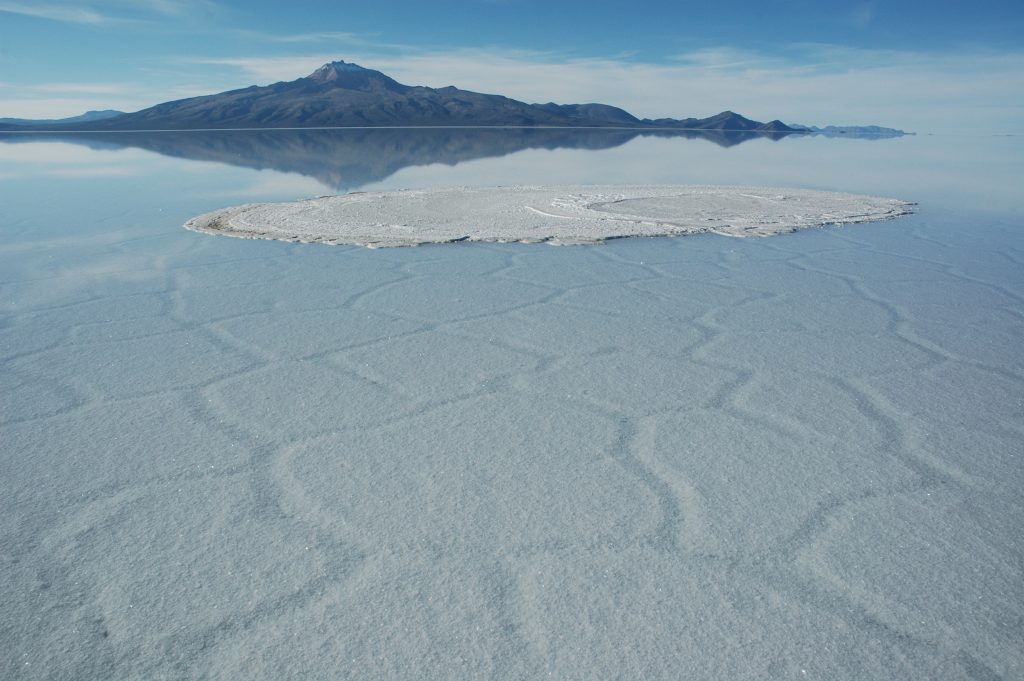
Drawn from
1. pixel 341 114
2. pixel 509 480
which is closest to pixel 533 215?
pixel 509 480

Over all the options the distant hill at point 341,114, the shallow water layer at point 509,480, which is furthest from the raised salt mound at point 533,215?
the distant hill at point 341,114

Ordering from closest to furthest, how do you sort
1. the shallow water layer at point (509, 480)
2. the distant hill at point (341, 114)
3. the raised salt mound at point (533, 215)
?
the shallow water layer at point (509, 480), the raised salt mound at point (533, 215), the distant hill at point (341, 114)

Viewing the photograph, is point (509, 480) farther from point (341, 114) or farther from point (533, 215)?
point (341, 114)

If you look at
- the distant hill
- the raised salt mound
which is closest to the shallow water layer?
the raised salt mound

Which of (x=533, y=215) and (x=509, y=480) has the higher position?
(x=533, y=215)

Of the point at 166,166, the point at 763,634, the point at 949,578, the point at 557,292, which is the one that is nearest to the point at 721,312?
the point at 557,292

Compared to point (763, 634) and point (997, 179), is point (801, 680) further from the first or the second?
point (997, 179)

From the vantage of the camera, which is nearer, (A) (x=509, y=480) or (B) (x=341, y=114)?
(A) (x=509, y=480)

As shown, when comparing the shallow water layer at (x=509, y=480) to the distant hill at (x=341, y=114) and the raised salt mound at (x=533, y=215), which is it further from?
the distant hill at (x=341, y=114)
